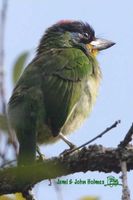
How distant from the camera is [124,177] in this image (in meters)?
2.04

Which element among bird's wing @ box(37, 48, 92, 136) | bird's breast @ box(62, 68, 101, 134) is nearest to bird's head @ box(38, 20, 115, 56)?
bird's wing @ box(37, 48, 92, 136)

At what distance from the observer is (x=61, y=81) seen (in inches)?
158

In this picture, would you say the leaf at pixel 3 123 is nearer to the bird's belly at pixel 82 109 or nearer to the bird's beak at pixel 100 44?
the bird's belly at pixel 82 109

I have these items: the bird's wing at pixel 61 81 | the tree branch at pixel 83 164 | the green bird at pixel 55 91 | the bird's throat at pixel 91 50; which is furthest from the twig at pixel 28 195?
the bird's throat at pixel 91 50

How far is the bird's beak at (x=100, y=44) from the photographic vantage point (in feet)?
17.0

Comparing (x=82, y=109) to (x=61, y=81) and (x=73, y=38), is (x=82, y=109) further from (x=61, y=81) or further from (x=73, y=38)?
(x=73, y=38)

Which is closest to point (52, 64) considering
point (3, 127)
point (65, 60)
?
point (65, 60)

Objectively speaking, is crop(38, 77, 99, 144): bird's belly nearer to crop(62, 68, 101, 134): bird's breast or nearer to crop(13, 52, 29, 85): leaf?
crop(62, 68, 101, 134): bird's breast

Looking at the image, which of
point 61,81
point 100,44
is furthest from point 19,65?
point 100,44

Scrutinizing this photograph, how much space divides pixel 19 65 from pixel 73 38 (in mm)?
3208

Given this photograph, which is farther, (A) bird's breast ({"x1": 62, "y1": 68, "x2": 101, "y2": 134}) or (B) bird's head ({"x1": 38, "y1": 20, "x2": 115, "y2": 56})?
(B) bird's head ({"x1": 38, "y1": 20, "x2": 115, "y2": 56})

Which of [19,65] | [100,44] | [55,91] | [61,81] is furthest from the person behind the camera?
[100,44]

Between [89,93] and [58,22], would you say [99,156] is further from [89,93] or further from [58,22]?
[58,22]

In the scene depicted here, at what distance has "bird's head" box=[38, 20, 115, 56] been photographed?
498 centimetres
